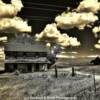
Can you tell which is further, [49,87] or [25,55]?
[25,55]

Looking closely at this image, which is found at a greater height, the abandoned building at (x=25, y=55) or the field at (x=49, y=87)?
the abandoned building at (x=25, y=55)

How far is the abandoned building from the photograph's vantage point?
1810 inches

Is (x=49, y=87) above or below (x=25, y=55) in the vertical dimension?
below

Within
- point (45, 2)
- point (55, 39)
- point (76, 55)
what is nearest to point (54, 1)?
point (45, 2)

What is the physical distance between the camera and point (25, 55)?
157ft

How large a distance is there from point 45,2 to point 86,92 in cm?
2050

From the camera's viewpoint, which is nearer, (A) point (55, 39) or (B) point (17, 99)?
(B) point (17, 99)

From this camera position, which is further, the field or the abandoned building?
the abandoned building

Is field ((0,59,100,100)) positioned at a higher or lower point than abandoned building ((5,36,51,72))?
lower

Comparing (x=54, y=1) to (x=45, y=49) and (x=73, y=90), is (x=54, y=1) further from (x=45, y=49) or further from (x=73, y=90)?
(x=73, y=90)

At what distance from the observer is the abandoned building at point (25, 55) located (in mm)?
45969

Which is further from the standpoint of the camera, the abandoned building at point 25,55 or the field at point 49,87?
the abandoned building at point 25,55

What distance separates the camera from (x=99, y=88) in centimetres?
3173

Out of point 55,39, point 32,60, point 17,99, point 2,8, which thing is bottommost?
point 17,99
